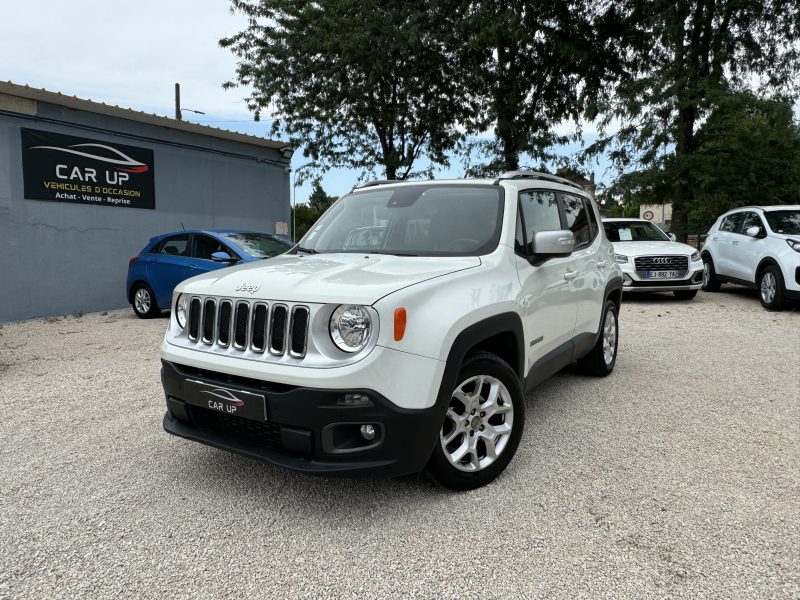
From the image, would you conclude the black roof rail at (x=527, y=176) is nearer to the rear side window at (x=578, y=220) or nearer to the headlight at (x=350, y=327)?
the rear side window at (x=578, y=220)

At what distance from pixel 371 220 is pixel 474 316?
137 centimetres

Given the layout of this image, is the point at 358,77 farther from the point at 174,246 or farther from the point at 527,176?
the point at 527,176

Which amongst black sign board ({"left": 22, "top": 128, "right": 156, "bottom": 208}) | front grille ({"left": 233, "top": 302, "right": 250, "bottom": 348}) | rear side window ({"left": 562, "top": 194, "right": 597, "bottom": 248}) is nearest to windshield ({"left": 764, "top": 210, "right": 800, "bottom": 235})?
rear side window ({"left": 562, "top": 194, "right": 597, "bottom": 248})

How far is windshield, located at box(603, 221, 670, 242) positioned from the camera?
A: 37.8ft

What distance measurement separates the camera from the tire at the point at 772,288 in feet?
30.3

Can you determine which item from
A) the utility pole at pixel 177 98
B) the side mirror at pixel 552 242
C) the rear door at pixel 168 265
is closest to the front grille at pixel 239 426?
the side mirror at pixel 552 242

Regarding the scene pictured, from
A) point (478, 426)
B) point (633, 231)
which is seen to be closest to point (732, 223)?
point (633, 231)

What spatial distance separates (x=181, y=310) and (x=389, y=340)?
136 centimetres

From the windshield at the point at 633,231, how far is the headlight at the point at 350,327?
10.0m

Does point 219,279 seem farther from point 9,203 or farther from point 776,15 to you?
point 776,15

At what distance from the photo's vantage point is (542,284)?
371 centimetres

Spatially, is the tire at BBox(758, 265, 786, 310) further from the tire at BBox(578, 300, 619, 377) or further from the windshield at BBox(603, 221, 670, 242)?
the tire at BBox(578, 300, 619, 377)

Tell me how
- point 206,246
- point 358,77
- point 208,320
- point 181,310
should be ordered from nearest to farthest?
point 208,320, point 181,310, point 206,246, point 358,77

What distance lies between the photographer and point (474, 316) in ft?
9.50
